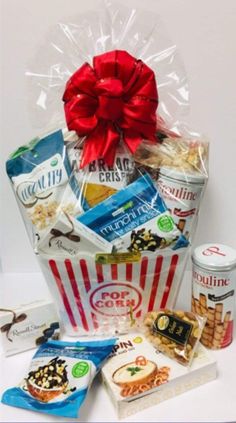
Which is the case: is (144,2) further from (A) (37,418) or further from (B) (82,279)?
(A) (37,418)

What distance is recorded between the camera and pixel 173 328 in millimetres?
671

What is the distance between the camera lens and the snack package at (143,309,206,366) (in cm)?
65

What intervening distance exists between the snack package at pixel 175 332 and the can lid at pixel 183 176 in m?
0.22

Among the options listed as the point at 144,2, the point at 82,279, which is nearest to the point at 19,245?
the point at 82,279

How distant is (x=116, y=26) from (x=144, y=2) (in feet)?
0.28

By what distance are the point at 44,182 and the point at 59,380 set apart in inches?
11.8

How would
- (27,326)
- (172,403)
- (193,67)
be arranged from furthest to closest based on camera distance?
(193,67) → (27,326) → (172,403)

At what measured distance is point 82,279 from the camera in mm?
706

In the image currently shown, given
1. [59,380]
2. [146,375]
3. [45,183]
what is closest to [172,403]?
[146,375]

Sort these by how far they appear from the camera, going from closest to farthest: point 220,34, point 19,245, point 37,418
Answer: point 37,418, point 220,34, point 19,245

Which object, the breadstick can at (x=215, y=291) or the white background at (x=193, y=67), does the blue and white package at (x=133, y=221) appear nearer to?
the breadstick can at (x=215, y=291)

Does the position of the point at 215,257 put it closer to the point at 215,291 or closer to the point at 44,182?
the point at 215,291

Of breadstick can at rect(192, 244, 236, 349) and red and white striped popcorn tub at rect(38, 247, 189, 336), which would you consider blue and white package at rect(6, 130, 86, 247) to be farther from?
breadstick can at rect(192, 244, 236, 349)

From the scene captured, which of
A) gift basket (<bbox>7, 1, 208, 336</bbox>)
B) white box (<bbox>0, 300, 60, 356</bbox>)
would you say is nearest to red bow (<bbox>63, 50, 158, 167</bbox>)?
gift basket (<bbox>7, 1, 208, 336</bbox>)
